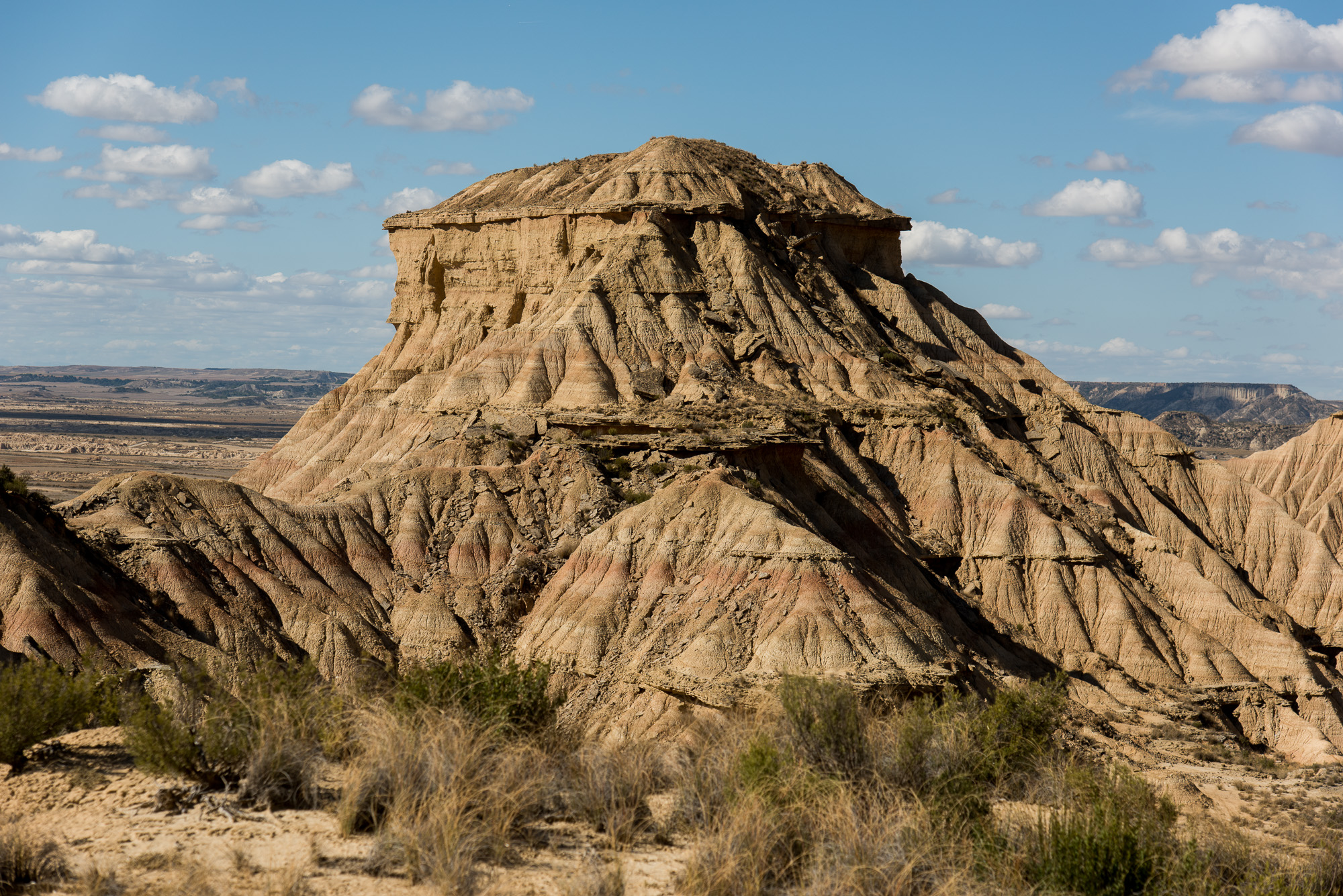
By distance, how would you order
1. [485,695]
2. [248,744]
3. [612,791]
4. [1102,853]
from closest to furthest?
[1102,853], [248,744], [612,791], [485,695]

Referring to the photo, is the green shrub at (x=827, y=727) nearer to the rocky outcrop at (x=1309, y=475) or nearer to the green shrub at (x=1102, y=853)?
the green shrub at (x=1102, y=853)

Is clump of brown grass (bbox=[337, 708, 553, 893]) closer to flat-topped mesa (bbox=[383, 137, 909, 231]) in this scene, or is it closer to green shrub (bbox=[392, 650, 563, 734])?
green shrub (bbox=[392, 650, 563, 734])

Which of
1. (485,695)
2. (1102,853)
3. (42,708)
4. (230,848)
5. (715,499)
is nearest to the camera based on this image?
Result: (230,848)

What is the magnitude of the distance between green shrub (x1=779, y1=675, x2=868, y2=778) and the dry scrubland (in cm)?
6

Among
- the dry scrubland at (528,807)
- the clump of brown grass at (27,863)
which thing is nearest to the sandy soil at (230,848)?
the dry scrubland at (528,807)

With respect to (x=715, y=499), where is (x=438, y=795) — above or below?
below

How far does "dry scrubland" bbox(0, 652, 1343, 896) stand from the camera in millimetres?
16203

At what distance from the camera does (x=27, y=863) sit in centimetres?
1549

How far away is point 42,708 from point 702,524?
26.1 metres

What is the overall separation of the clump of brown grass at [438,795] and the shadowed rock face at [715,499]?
54.4 ft

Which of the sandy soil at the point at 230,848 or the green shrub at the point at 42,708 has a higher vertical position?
the green shrub at the point at 42,708

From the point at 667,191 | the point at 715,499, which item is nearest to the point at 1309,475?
the point at 667,191

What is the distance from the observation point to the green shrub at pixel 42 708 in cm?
1934

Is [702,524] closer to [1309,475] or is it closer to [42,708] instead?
[42,708]
